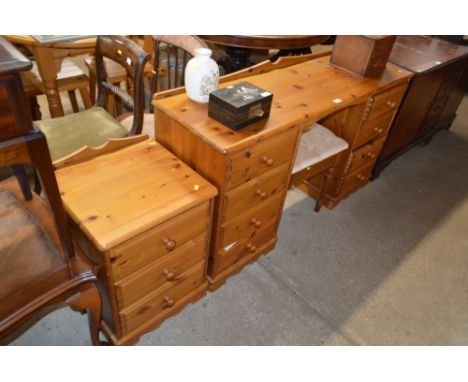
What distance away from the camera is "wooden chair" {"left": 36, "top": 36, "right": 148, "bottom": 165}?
2.08 metres

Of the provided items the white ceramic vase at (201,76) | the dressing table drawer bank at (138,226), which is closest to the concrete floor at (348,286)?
the dressing table drawer bank at (138,226)

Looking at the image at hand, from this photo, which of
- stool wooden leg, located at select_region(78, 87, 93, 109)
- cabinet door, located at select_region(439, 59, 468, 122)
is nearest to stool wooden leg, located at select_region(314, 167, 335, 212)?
cabinet door, located at select_region(439, 59, 468, 122)

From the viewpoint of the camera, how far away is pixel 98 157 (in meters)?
1.76

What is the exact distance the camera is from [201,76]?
5.76ft

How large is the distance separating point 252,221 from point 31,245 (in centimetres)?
111

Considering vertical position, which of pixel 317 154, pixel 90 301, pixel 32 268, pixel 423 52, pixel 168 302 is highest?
pixel 423 52

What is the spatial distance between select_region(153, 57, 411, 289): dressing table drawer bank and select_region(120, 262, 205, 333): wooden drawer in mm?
143

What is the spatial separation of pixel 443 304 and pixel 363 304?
51cm

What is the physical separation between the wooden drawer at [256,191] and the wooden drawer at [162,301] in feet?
1.16

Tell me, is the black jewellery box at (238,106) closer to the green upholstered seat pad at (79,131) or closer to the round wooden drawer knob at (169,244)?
the round wooden drawer knob at (169,244)

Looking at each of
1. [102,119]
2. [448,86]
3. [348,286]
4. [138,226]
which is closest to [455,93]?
[448,86]

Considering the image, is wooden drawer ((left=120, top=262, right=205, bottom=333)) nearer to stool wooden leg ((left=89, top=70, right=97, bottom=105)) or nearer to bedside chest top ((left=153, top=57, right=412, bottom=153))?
bedside chest top ((left=153, top=57, right=412, bottom=153))

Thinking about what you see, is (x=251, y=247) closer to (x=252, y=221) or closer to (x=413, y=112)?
(x=252, y=221)

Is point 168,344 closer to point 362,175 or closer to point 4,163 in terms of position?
point 4,163
